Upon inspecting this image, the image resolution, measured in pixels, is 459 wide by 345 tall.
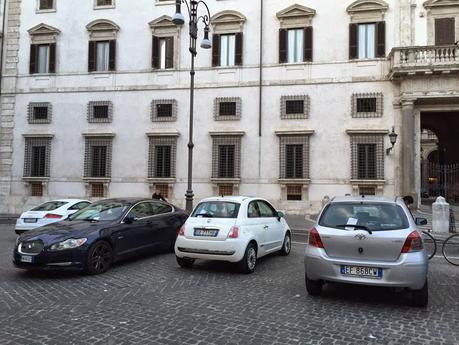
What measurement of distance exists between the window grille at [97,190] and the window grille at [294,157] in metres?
10.4

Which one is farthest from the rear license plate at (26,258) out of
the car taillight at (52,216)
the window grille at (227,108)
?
the window grille at (227,108)

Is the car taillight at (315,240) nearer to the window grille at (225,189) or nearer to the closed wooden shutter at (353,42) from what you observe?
the window grille at (225,189)

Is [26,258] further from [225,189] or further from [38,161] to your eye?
[38,161]

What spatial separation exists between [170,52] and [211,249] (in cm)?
1882

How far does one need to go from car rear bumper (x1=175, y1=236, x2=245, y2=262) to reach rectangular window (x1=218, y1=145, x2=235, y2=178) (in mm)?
14963

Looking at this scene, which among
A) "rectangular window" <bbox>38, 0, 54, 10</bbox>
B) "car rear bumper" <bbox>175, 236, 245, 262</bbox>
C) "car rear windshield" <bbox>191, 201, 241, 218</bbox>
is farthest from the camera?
"rectangular window" <bbox>38, 0, 54, 10</bbox>

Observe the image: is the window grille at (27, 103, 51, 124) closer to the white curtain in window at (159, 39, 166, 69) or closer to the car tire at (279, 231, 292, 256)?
the white curtain in window at (159, 39, 166, 69)

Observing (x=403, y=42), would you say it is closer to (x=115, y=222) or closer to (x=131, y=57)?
(x=131, y=57)

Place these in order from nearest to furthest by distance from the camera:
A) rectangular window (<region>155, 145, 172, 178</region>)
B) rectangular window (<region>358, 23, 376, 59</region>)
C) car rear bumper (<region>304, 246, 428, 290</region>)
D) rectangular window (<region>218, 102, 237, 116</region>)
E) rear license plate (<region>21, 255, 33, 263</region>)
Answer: car rear bumper (<region>304, 246, 428, 290</region>) → rear license plate (<region>21, 255, 33, 263</region>) → rectangular window (<region>358, 23, 376, 59</region>) → rectangular window (<region>218, 102, 237, 116</region>) → rectangular window (<region>155, 145, 172, 178</region>)

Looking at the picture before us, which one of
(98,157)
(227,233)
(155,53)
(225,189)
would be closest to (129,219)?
(227,233)

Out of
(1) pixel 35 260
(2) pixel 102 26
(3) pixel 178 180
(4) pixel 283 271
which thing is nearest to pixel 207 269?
(4) pixel 283 271

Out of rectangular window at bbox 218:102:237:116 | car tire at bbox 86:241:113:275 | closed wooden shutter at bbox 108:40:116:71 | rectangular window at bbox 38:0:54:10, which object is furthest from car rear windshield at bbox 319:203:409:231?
rectangular window at bbox 38:0:54:10

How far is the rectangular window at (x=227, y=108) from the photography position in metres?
23.7

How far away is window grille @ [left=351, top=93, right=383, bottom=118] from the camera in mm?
21984
